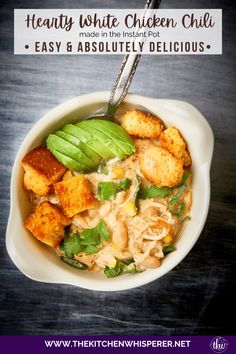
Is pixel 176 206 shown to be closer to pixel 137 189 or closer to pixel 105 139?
pixel 137 189

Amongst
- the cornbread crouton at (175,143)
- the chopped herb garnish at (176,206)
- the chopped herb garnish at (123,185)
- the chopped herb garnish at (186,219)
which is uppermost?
the cornbread crouton at (175,143)

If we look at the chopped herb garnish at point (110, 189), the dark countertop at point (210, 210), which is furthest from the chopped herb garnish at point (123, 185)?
the dark countertop at point (210, 210)

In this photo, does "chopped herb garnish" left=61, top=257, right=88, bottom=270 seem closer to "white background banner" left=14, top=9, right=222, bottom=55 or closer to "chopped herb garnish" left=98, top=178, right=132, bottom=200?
"chopped herb garnish" left=98, top=178, right=132, bottom=200

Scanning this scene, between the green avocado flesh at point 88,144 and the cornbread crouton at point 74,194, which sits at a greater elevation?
the green avocado flesh at point 88,144

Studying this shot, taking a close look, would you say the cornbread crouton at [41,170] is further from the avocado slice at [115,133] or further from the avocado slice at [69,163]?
the avocado slice at [115,133]

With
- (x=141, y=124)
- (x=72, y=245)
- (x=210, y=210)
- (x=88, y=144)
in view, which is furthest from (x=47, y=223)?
(x=210, y=210)

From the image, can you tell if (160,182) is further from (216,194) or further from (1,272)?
(1,272)

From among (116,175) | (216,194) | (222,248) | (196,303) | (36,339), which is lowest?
(36,339)

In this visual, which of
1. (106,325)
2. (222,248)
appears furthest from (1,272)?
(222,248)
